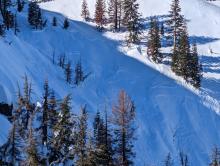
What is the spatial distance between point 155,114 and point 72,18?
3810cm

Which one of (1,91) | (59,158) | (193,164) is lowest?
(193,164)

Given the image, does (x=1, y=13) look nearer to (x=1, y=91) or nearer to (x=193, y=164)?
(x=1, y=91)

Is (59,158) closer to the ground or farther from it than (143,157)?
farther from it

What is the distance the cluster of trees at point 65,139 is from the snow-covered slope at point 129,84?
20.0 ft

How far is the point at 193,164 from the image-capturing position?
232 ft

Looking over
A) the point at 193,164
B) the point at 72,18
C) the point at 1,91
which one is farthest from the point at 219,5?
the point at 1,91

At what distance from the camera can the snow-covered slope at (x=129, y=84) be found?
7056 cm

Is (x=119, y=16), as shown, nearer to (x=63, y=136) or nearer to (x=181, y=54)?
(x=181, y=54)

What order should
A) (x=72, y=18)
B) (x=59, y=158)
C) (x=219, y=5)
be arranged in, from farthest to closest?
(x=219, y=5) < (x=72, y=18) < (x=59, y=158)

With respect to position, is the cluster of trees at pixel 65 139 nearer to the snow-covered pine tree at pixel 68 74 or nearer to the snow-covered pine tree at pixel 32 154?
the snow-covered pine tree at pixel 32 154

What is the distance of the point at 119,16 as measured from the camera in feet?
336

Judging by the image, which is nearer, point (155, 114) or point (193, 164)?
point (193, 164)

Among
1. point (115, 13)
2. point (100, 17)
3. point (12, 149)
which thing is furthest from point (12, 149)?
point (115, 13)

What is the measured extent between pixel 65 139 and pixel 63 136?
751 millimetres
